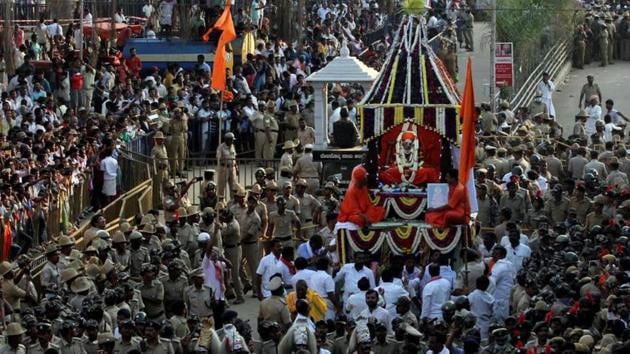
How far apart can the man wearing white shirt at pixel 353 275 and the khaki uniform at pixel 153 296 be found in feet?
7.12

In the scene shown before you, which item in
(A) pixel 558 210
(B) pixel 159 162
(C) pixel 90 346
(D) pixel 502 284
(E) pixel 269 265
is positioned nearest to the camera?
(C) pixel 90 346

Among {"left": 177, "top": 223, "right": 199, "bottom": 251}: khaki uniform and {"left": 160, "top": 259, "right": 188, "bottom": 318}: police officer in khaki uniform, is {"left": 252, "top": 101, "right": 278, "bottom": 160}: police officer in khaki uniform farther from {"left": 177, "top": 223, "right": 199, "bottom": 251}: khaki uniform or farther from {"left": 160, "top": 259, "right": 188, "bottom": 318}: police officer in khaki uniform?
{"left": 160, "top": 259, "right": 188, "bottom": 318}: police officer in khaki uniform

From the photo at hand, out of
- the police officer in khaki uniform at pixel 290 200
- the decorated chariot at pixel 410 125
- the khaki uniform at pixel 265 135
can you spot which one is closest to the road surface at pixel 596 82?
the khaki uniform at pixel 265 135

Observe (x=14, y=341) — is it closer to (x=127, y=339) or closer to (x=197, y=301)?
(x=127, y=339)

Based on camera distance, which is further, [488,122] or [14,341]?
[488,122]

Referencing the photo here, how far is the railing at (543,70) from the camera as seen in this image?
4541cm

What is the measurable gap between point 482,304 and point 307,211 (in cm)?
626

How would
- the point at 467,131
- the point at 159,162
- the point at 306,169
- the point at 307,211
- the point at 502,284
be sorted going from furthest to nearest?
the point at 159,162 → the point at 306,169 → the point at 307,211 → the point at 467,131 → the point at 502,284

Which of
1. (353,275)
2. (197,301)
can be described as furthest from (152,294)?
(353,275)

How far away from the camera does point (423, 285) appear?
85.1 feet

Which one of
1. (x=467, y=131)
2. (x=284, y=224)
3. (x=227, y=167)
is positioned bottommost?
(x=284, y=224)

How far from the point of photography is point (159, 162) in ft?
116

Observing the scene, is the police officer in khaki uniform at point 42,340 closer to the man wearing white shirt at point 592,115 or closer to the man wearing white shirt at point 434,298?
the man wearing white shirt at point 434,298

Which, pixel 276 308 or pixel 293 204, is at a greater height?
pixel 293 204
